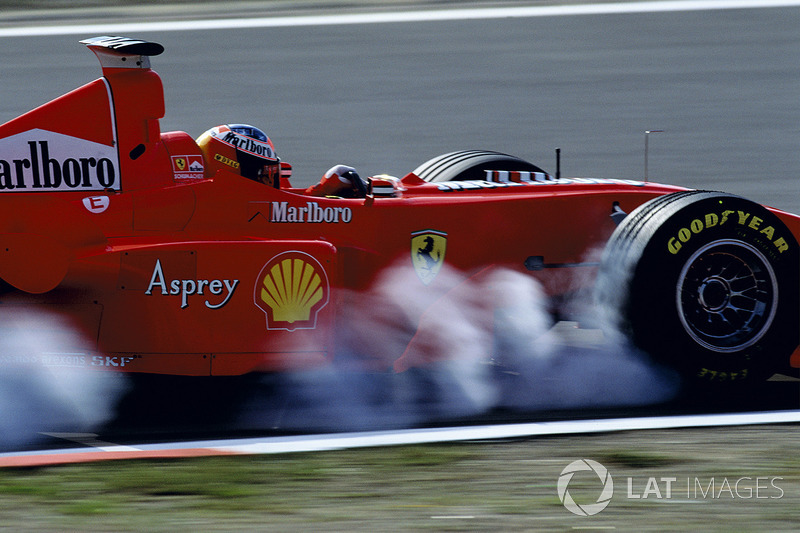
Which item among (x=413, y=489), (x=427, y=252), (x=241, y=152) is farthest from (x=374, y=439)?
(x=241, y=152)

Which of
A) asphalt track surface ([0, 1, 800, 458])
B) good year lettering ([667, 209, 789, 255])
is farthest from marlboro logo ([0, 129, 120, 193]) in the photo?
asphalt track surface ([0, 1, 800, 458])

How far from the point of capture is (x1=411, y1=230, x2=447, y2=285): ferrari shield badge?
5148mm

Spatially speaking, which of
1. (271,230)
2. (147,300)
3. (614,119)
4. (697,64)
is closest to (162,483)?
(147,300)

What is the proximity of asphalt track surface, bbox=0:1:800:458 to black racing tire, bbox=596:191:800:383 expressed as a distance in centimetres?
409

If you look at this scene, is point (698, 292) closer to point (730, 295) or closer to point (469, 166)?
point (730, 295)

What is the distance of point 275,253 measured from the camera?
4.80 meters

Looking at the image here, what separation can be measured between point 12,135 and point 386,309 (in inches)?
79.9

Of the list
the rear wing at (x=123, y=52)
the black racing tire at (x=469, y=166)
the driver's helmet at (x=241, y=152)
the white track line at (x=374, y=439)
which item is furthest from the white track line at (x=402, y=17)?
the white track line at (x=374, y=439)

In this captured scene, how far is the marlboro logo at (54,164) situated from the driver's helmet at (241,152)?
20.8 inches

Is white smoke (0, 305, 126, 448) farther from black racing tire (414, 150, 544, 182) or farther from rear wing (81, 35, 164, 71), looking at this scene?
black racing tire (414, 150, 544, 182)

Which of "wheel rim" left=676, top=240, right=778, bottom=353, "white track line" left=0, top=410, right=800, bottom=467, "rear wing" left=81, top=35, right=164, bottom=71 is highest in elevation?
"rear wing" left=81, top=35, right=164, bottom=71

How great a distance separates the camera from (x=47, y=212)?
4.77 meters

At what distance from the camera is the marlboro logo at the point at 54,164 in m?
4.77

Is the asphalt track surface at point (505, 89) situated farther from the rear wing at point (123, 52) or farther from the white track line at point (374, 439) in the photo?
the white track line at point (374, 439)
